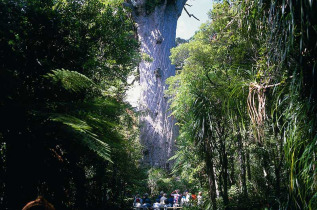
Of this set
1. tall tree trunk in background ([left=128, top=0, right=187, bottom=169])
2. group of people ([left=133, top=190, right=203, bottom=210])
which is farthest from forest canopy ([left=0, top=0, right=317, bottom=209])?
tall tree trunk in background ([left=128, top=0, right=187, bottom=169])

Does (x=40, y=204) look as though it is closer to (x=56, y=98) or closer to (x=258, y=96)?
(x=258, y=96)

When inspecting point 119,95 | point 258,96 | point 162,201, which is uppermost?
point 119,95

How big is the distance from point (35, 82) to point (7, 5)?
4.24 ft

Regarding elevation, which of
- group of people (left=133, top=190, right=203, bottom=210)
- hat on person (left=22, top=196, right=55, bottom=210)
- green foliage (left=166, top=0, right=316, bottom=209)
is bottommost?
group of people (left=133, top=190, right=203, bottom=210)

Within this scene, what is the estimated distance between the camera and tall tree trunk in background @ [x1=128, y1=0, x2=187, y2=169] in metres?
9.66

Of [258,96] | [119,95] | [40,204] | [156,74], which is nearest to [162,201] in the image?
[119,95]

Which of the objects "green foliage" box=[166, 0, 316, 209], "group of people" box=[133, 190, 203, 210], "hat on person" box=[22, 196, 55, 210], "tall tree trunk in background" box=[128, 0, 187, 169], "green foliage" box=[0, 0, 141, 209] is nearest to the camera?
"hat on person" box=[22, 196, 55, 210]

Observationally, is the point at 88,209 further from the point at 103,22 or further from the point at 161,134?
the point at 161,134

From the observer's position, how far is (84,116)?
11.5ft

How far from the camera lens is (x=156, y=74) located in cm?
1002

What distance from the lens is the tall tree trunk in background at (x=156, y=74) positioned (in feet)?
31.7

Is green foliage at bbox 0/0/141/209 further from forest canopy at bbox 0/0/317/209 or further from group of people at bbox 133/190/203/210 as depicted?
group of people at bbox 133/190/203/210

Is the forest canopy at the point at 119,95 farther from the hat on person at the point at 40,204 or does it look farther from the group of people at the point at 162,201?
the group of people at the point at 162,201

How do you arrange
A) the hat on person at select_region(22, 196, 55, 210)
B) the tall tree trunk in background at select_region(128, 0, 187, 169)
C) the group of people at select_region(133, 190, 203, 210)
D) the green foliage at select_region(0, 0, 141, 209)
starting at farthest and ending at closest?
the tall tree trunk in background at select_region(128, 0, 187, 169) → the group of people at select_region(133, 190, 203, 210) → the green foliage at select_region(0, 0, 141, 209) → the hat on person at select_region(22, 196, 55, 210)
